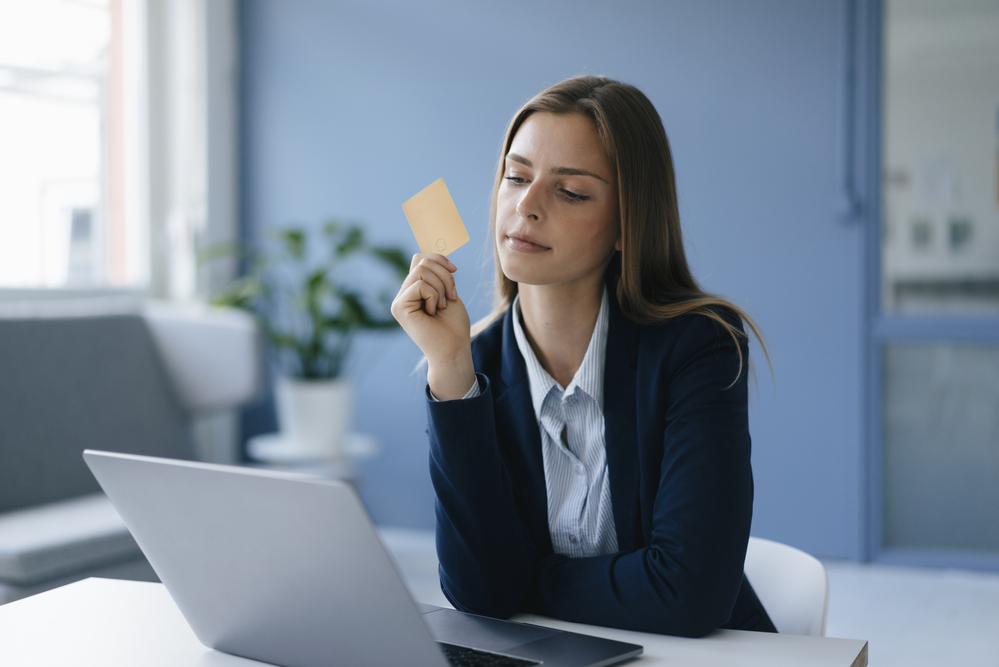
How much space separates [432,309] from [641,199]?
309mm

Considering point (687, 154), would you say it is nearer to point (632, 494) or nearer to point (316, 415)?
point (316, 415)

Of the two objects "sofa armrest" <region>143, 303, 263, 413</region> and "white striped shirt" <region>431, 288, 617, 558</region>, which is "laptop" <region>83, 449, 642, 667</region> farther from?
"sofa armrest" <region>143, 303, 263, 413</region>

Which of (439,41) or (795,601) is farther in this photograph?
(439,41)

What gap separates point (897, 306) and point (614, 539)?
2.46 m

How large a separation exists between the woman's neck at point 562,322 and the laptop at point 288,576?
0.49 metres

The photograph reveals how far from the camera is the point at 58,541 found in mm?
2355

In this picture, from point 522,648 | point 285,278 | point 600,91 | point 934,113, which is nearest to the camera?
point 522,648

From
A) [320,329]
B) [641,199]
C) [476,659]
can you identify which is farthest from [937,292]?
[476,659]

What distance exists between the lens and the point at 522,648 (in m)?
0.93

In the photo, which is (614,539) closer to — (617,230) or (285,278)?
(617,230)

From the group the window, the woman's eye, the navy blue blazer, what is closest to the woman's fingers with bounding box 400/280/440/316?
the navy blue blazer

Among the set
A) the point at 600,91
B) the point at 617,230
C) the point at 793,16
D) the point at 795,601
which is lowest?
the point at 795,601

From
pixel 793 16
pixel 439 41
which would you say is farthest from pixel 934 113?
pixel 439 41

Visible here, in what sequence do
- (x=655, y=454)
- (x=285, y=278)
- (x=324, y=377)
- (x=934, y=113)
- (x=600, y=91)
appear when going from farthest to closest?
1. (x=285, y=278)
2. (x=324, y=377)
3. (x=934, y=113)
4. (x=600, y=91)
5. (x=655, y=454)
